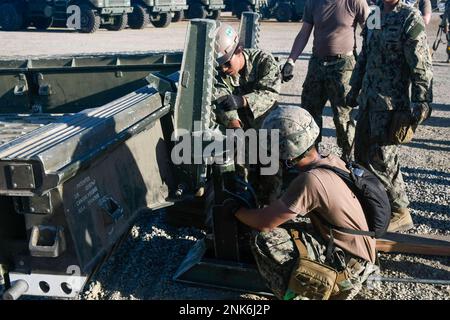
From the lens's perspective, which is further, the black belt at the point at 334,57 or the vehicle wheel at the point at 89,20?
the vehicle wheel at the point at 89,20

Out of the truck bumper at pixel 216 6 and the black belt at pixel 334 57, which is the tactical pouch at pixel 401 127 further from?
the truck bumper at pixel 216 6

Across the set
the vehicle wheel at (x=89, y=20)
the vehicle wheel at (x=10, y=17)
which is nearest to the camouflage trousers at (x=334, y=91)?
the vehicle wheel at (x=89, y=20)

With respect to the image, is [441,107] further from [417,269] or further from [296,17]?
[296,17]

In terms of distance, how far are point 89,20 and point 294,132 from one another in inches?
702

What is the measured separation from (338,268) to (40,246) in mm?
1470

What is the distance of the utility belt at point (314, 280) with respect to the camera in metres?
2.92

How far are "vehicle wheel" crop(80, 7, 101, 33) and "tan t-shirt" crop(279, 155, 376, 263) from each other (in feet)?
57.8

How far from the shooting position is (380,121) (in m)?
4.11

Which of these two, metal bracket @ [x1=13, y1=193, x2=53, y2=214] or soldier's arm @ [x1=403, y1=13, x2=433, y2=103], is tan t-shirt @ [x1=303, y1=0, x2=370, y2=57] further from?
metal bracket @ [x1=13, y1=193, x2=53, y2=214]

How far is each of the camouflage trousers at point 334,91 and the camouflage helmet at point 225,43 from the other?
127 centimetres

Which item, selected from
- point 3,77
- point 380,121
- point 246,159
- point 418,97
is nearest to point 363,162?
point 380,121

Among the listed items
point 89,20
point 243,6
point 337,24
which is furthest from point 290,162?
point 243,6

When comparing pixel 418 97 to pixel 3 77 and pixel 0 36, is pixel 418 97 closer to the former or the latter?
pixel 3 77

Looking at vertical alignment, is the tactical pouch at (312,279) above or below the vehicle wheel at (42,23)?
below
